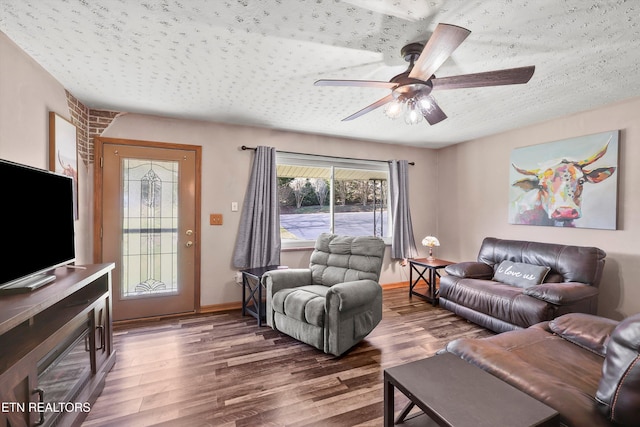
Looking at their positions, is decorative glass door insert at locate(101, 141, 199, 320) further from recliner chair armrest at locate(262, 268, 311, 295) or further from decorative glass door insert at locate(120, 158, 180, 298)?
recliner chair armrest at locate(262, 268, 311, 295)

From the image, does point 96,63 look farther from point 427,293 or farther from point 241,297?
point 427,293

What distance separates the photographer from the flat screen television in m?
1.39

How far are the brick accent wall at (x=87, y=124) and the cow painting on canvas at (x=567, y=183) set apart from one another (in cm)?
496

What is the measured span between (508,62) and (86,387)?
12.0ft

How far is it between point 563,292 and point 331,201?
2.85m

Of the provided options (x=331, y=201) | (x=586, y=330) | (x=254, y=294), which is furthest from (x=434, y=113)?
(x=254, y=294)

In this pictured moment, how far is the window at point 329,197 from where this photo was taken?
13.2 ft

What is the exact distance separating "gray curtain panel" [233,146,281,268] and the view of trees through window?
283 mm

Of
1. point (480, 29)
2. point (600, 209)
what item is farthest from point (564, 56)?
point (600, 209)

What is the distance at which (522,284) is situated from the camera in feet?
9.86

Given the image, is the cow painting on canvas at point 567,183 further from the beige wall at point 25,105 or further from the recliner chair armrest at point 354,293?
the beige wall at point 25,105

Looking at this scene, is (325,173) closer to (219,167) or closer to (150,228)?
(219,167)

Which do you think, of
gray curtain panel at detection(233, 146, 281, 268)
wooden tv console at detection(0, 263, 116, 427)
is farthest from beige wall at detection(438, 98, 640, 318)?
wooden tv console at detection(0, 263, 116, 427)

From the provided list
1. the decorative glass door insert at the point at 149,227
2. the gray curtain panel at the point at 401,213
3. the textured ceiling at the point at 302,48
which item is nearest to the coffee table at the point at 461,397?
the textured ceiling at the point at 302,48
